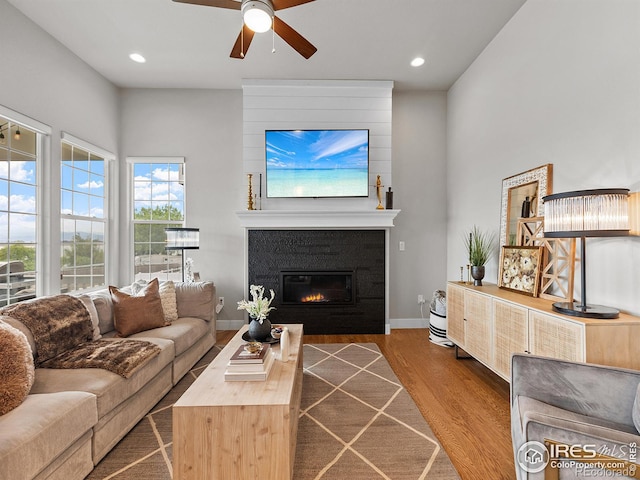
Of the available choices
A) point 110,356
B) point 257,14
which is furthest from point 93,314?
point 257,14

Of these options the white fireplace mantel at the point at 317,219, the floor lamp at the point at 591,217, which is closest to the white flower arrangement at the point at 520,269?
the floor lamp at the point at 591,217

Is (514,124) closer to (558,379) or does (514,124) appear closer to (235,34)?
(558,379)

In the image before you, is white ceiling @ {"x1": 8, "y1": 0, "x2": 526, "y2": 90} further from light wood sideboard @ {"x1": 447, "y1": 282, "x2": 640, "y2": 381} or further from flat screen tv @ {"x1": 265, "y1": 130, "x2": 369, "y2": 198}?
light wood sideboard @ {"x1": 447, "y1": 282, "x2": 640, "y2": 381}

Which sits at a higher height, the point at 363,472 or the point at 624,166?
the point at 624,166

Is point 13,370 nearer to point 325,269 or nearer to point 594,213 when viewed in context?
point 325,269

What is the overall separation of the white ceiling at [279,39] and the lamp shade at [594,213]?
77.8 inches

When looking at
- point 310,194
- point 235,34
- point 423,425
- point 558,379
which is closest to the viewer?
point 558,379

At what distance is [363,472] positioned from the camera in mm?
1632

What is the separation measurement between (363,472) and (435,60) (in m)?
3.87

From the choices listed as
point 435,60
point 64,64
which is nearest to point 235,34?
point 64,64

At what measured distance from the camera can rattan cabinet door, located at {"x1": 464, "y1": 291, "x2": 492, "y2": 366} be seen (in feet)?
8.31

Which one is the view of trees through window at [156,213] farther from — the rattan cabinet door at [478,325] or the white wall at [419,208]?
the rattan cabinet door at [478,325]

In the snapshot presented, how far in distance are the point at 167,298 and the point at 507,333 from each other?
297 cm

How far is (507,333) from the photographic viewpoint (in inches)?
89.7
